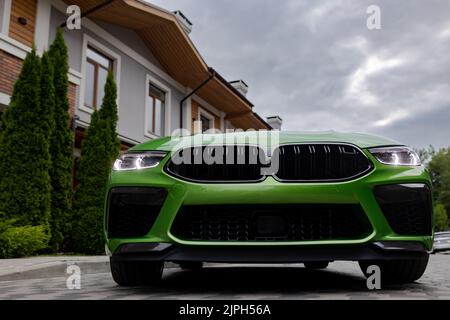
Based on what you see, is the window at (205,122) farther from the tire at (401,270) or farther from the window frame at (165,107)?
the tire at (401,270)

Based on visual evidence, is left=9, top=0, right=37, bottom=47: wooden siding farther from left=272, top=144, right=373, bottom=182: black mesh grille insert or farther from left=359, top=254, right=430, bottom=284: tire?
left=359, top=254, right=430, bottom=284: tire

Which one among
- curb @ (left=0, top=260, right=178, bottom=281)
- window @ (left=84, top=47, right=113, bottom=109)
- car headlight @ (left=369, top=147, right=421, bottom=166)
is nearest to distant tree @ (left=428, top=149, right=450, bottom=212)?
window @ (left=84, top=47, right=113, bottom=109)

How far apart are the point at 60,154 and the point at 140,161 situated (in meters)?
5.69

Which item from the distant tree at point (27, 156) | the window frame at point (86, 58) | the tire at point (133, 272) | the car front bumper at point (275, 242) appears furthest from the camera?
the window frame at point (86, 58)

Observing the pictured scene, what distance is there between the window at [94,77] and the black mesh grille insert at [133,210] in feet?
27.7

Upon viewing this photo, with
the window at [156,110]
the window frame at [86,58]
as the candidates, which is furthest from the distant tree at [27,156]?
the window at [156,110]

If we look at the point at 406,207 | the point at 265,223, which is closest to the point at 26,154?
the point at 265,223

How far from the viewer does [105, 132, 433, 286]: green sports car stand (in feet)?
9.24

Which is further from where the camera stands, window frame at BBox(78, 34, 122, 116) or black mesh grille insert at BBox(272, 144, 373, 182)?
window frame at BBox(78, 34, 122, 116)

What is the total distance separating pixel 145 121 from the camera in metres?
13.4

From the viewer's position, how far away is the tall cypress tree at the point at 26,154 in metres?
7.32

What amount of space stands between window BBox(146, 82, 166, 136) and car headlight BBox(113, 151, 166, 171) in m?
10.7

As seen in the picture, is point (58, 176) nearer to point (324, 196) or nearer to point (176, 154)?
point (176, 154)
